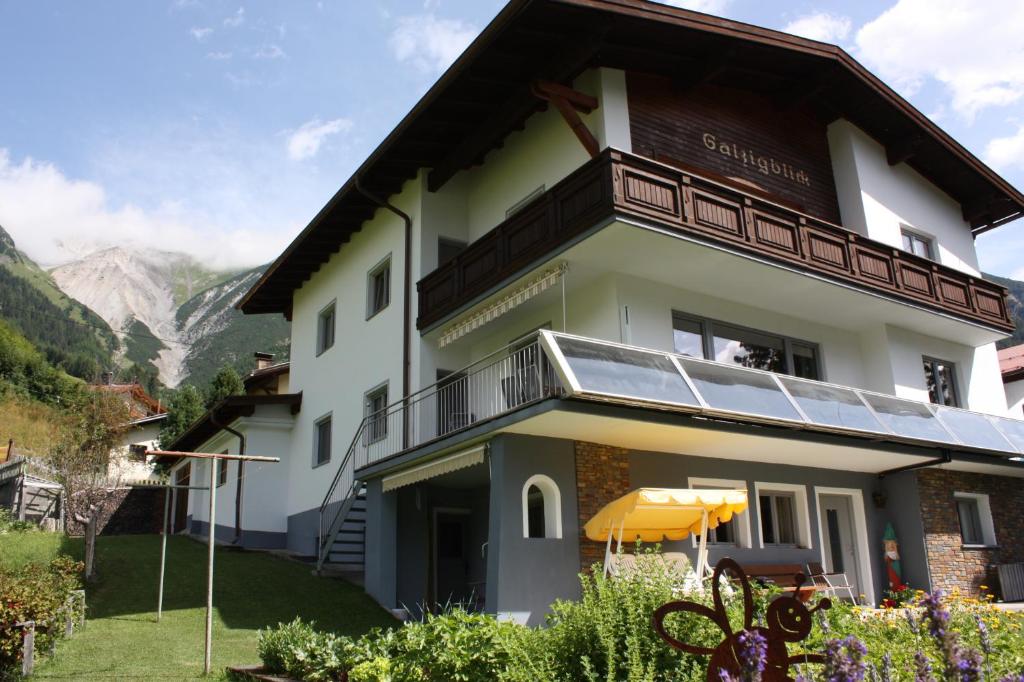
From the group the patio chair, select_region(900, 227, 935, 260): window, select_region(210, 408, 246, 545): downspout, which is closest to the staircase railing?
select_region(210, 408, 246, 545): downspout

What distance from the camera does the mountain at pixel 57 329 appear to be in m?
78.8

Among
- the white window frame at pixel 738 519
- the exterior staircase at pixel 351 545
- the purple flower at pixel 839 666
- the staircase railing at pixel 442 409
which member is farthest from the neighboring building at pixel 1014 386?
the purple flower at pixel 839 666

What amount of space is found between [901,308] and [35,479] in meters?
27.5

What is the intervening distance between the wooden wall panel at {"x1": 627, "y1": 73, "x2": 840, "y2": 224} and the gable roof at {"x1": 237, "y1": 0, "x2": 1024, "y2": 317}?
30 cm

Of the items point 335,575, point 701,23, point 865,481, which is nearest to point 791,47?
point 701,23

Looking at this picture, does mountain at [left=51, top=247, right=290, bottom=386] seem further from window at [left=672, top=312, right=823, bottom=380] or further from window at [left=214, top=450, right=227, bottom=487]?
window at [left=672, top=312, right=823, bottom=380]

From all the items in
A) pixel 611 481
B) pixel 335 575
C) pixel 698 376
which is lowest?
pixel 335 575

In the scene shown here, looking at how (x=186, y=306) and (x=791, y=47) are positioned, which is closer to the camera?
(x=791, y=47)

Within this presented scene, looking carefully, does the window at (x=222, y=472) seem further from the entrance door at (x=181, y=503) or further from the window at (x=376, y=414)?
the window at (x=376, y=414)

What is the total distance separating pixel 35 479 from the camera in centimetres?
2966

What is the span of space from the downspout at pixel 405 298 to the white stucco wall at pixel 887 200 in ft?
29.1

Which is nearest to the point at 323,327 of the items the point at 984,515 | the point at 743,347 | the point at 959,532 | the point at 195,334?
the point at 743,347

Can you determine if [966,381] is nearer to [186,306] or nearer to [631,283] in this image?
[631,283]

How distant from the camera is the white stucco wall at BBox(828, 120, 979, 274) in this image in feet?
58.2
